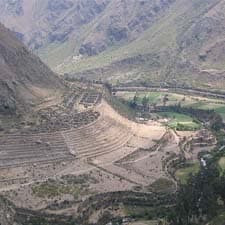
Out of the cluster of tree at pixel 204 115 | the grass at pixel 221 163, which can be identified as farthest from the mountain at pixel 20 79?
the grass at pixel 221 163

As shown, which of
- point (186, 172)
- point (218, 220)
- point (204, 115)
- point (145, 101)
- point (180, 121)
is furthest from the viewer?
point (145, 101)

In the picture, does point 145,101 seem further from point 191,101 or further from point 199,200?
point 199,200

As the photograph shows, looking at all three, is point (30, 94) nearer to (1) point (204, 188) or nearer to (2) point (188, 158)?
(2) point (188, 158)

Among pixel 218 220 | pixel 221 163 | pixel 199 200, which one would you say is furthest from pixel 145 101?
pixel 218 220

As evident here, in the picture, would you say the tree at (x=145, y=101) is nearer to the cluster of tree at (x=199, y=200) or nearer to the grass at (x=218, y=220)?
the cluster of tree at (x=199, y=200)

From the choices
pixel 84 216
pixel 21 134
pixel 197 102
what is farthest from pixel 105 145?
pixel 197 102

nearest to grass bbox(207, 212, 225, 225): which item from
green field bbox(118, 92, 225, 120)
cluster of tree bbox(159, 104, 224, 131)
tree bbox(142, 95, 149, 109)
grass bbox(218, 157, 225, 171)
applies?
grass bbox(218, 157, 225, 171)

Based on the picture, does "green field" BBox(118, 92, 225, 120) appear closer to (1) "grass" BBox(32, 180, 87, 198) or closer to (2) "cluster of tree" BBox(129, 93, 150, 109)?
(2) "cluster of tree" BBox(129, 93, 150, 109)
